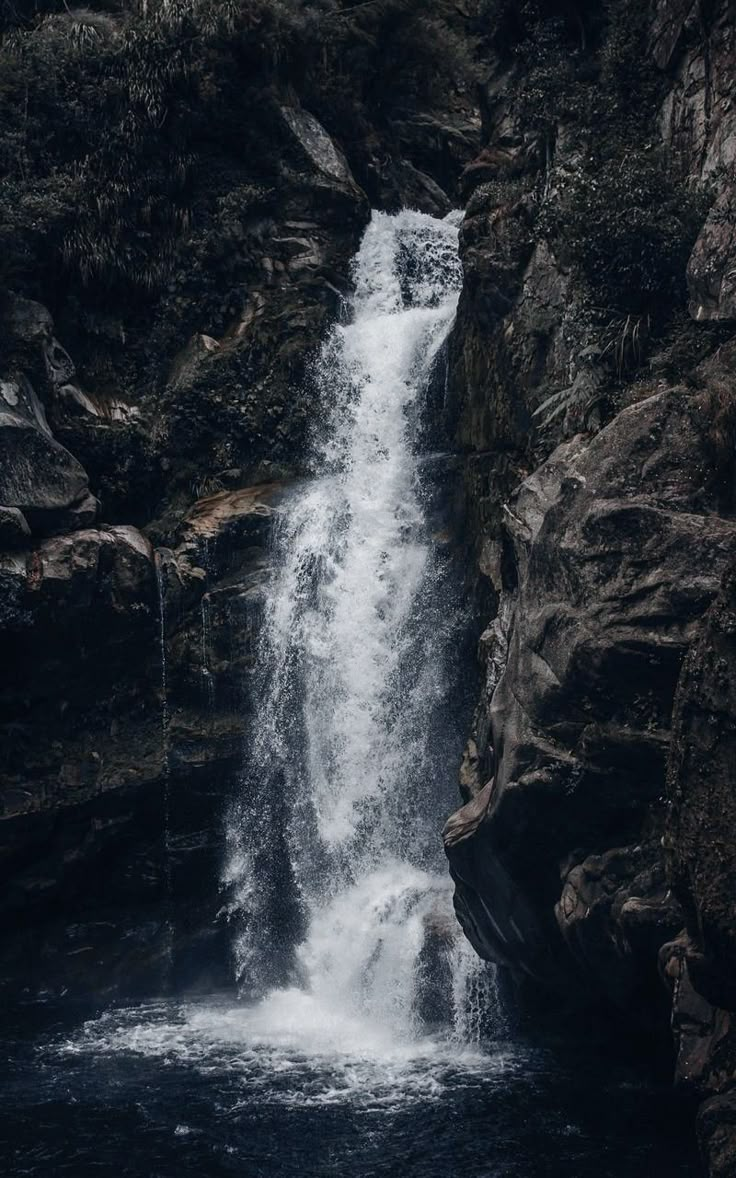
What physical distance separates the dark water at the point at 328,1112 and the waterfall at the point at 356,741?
194 centimetres

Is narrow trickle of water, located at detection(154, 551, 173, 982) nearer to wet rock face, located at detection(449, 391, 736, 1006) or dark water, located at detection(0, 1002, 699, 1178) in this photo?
dark water, located at detection(0, 1002, 699, 1178)

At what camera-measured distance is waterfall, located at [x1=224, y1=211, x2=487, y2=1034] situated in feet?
68.2

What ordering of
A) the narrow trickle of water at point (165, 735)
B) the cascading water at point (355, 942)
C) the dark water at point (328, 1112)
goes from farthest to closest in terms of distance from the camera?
the narrow trickle of water at point (165, 735), the cascading water at point (355, 942), the dark water at point (328, 1112)

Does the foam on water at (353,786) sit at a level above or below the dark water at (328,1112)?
above

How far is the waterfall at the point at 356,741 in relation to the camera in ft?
68.2

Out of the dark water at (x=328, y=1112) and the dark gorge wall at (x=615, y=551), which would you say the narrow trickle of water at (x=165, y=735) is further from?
the dark gorge wall at (x=615, y=551)

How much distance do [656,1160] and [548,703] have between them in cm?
579

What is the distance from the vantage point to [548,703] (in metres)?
15.4

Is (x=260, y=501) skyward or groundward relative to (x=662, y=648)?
skyward

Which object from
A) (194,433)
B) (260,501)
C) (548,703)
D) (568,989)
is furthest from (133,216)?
(568,989)

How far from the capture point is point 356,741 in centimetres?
2281

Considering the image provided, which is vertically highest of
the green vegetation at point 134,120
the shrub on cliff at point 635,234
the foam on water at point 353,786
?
the green vegetation at point 134,120

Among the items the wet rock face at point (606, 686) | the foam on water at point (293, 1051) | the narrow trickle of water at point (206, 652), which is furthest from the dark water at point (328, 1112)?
the narrow trickle of water at point (206, 652)

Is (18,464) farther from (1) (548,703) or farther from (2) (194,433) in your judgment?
(1) (548,703)
